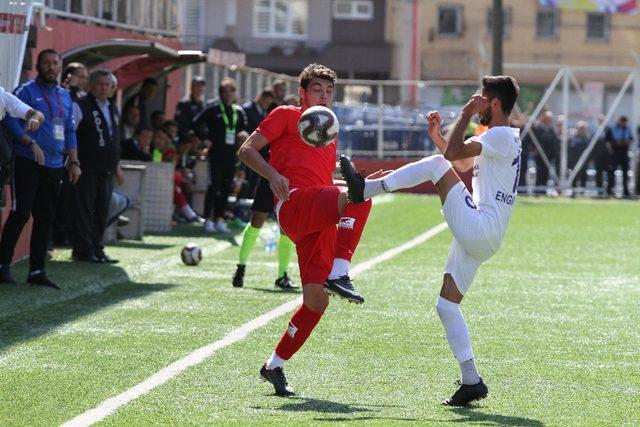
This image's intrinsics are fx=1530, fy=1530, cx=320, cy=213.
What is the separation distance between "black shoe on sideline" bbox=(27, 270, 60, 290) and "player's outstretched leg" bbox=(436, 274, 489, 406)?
18.4 ft

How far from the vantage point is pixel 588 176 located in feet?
116

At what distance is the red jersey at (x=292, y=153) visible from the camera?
862 centimetres

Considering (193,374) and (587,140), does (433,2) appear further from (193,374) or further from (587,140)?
(193,374)

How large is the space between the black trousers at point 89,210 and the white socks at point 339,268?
7.25 m

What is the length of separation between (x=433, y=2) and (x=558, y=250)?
4401 cm

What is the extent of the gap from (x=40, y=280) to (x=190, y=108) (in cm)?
891

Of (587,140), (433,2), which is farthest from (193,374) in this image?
(433,2)

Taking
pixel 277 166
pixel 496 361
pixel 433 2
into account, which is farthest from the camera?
pixel 433 2

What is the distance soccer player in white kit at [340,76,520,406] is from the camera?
790 centimetres

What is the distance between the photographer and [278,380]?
27.0 feet

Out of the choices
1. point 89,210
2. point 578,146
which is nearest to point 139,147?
point 89,210

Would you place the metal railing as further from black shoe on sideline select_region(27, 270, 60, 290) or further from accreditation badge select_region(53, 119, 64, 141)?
black shoe on sideline select_region(27, 270, 60, 290)

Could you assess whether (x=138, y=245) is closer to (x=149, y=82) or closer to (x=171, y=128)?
(x=149, y=82)

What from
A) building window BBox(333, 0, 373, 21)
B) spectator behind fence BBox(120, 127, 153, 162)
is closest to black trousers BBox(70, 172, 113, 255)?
spectator behind fence BBox(120, 127, 153, 162)
